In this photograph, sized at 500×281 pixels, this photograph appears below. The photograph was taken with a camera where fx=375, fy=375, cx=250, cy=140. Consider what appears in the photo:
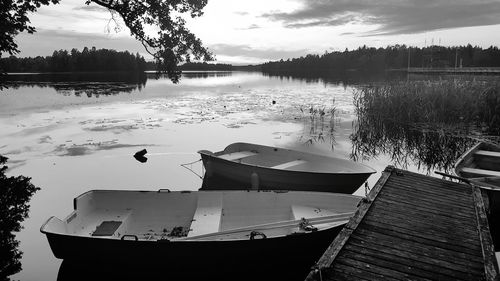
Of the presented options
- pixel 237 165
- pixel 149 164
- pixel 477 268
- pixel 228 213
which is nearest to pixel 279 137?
pixel 149 164

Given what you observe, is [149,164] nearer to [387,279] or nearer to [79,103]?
[387,279]

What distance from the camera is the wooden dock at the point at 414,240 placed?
4664mm

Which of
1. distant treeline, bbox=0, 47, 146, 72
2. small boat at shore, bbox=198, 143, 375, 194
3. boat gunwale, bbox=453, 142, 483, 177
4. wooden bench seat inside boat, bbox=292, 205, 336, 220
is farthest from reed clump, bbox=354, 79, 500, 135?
distant treeline, bbox=0, 47, 146, 72

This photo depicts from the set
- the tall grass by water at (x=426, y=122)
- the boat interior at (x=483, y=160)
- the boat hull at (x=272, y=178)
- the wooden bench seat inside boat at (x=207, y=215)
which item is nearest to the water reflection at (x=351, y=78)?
the tall grass by water at (x=426, y=122)

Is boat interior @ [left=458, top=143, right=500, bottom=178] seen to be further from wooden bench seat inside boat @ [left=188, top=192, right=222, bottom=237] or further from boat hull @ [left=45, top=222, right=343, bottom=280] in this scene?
wooden bench seat inside boat @ [left=188, top=192, right=222, bottom=237]

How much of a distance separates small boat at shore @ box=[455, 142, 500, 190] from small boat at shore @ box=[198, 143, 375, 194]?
94.8 inches

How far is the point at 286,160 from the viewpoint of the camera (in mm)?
12727

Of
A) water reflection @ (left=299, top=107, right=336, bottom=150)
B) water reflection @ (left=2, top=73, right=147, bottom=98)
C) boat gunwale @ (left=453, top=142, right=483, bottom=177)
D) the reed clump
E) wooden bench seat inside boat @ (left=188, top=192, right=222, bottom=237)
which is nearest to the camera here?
wooden bench seat inside boat @ (left=188, top=192, right=222, bottom=237)

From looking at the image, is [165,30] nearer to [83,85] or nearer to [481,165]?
[481,165]

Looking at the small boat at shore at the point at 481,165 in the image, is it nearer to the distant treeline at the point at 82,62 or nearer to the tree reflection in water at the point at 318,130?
the tree reflection in water at the point at 318,130

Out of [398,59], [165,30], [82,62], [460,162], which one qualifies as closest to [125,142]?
[165,30]

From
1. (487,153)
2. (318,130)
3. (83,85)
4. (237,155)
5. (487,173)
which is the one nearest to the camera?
(487,173)

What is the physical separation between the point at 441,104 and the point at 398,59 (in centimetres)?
13218

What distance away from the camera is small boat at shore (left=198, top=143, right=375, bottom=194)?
1043 centimetres
